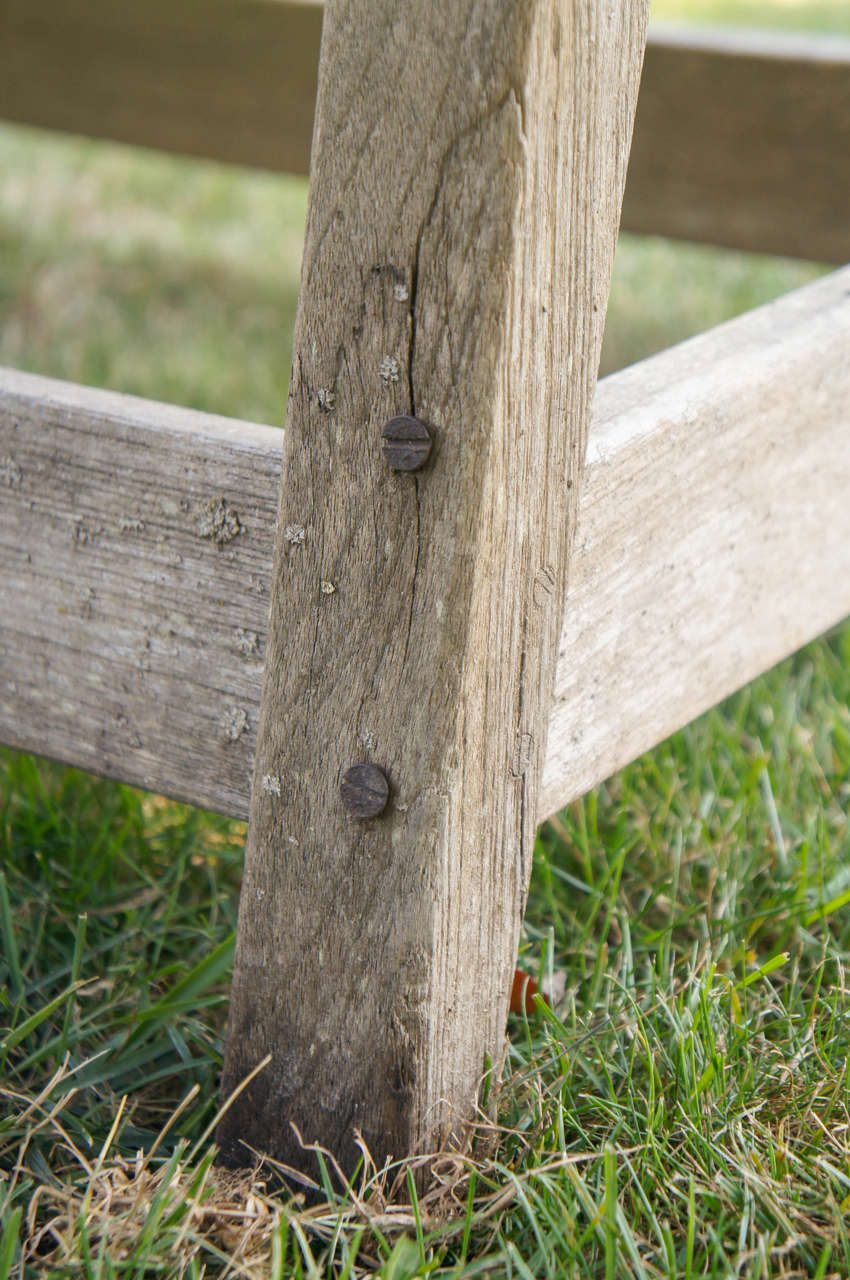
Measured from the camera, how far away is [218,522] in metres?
0.90

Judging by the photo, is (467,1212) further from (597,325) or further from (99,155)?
(99,155)

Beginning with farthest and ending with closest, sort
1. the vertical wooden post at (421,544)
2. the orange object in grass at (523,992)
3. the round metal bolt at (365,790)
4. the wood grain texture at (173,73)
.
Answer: the wood grain texture at (173,73), the orange object in grass at (523,992), the round metal bolt at (365,790), the vertical wooden post at (421,544)

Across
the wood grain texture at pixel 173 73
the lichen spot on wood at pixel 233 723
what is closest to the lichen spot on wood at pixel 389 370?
the lichen spot on wood at pixel 233 723

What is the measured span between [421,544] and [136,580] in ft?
0.98

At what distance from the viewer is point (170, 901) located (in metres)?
1.21

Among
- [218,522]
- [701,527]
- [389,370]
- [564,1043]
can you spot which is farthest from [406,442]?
[564,1043]

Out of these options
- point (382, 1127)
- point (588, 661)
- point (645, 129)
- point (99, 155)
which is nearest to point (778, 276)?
point (645, 129)

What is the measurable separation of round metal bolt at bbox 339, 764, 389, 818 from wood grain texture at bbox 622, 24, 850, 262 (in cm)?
192

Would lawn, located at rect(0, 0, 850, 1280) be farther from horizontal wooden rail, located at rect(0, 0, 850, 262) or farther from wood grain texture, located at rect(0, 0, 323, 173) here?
wood grain texture, located at rect(0, 0, 323, 173)

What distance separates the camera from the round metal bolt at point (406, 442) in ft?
2.40

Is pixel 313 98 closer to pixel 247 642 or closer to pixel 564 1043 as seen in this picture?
pixel 247 642

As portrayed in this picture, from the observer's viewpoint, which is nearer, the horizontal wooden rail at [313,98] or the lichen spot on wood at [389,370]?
the lichen spot on wood at [389,370]

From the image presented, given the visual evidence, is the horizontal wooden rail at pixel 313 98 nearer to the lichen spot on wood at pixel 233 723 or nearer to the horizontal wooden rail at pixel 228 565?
the horizontal wooden rail at pixel 228 565

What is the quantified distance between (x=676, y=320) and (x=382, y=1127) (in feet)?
9.91
